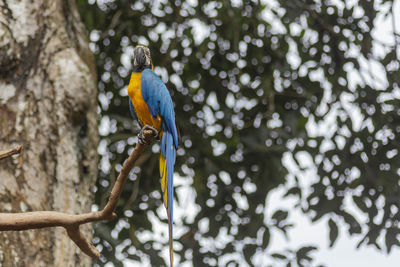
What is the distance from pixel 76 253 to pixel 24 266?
11.4 inches

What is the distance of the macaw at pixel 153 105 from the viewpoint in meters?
1.96

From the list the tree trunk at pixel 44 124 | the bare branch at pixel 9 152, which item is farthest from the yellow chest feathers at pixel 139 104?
the tree trunk at pixel 44 124

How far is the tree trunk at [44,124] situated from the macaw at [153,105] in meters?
0.91

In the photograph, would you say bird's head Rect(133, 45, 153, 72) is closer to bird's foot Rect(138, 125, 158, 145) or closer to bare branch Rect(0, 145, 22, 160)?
bird's foot Rect(138, 125, 158, 145)

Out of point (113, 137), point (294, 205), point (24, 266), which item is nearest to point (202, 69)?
point (113, 137)

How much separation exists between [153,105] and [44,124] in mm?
1074

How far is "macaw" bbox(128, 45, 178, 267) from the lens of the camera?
196 cm

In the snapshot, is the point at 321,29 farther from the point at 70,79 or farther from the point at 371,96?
the point at 70,79

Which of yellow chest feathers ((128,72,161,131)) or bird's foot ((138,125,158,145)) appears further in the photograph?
yellow chest feathers ((128,72,161,131))

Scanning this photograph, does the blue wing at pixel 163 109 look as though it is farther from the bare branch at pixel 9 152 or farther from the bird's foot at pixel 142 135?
the bare branch at pixel 9 152

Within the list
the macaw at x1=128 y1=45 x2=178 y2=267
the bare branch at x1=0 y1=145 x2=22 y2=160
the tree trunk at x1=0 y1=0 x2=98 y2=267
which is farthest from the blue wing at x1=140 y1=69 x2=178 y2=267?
the tree trunk at x1=0 y1=0 x2=98 y2=267

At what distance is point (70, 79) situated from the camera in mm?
2928

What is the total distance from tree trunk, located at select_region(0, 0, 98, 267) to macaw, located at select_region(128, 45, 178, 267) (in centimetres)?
91

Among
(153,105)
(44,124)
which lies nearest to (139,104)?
(153,105)
